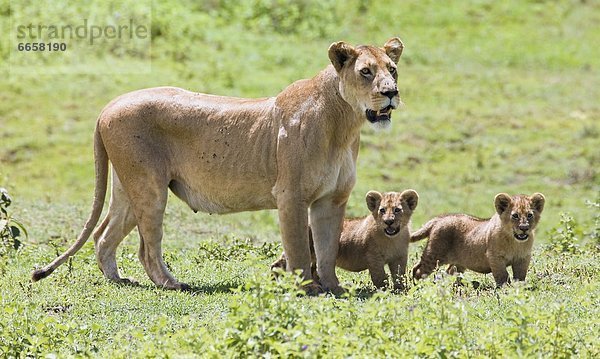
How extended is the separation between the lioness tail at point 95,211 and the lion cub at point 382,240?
6.00 ft

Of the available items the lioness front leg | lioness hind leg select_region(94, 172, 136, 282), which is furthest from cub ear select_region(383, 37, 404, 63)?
lioness hind leg select_region(94, 172, 136, 282)

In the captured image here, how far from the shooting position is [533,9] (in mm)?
32719

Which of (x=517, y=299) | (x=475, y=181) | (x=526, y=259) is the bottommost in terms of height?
(x=475, y=181)

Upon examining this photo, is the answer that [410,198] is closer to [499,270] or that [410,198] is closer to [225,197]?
[499,270]

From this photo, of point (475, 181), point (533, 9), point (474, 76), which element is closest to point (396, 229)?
point (475, 181)

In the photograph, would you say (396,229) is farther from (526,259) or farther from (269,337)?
(269,337)

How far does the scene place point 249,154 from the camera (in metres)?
11.2

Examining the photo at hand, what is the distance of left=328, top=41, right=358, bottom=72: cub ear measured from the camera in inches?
420

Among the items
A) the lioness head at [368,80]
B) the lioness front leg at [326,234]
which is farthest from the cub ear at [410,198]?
the lioness head at [368,80]

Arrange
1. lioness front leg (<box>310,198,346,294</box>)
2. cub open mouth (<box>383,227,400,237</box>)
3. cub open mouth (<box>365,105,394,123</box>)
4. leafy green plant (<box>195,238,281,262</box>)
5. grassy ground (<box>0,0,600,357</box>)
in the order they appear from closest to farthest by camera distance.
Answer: grassy ground (<box>0,0,600,357</box>) < cub open mouth (<box>365,105,394,123</box>) < lioness front leg (<box>310,198,346,294</box>) < cub open mouth (<box>383,227,400,237</box>) < leafy green plant (<box>195,238,281,262</box>)

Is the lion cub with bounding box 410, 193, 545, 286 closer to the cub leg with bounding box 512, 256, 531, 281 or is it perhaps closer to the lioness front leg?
the cub leg with bounding box 512, 256, 531, 281

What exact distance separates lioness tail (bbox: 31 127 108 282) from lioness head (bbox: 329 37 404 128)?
8.84ft

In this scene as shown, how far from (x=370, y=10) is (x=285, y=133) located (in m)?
21.4

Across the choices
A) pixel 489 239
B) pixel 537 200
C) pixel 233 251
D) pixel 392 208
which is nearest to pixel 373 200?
pixel 392 208
